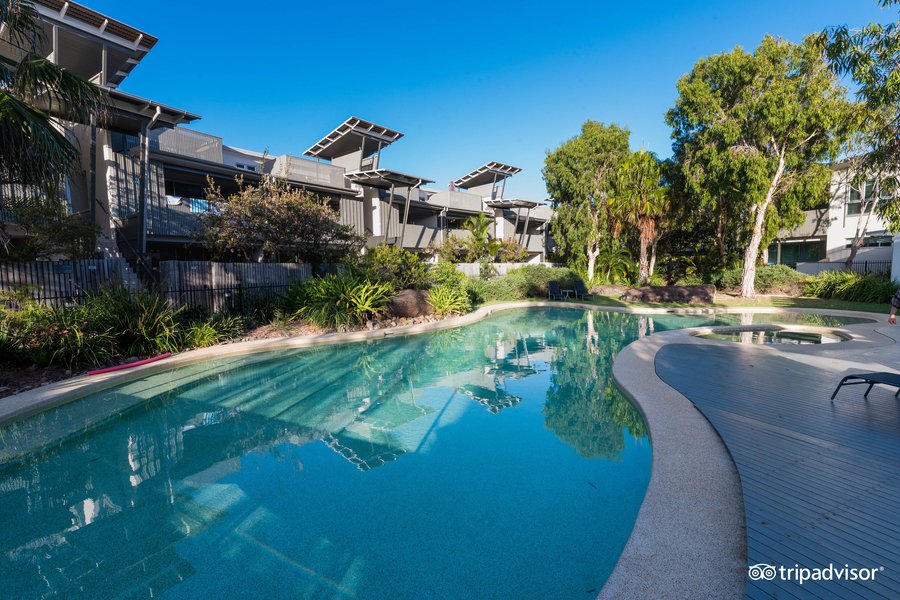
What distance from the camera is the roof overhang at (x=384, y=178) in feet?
72.1

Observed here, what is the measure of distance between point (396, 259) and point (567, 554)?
13.2 m

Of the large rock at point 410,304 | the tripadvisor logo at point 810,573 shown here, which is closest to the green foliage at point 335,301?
the large rock at point 410,304

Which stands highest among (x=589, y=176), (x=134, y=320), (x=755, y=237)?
(x=589, y=176)

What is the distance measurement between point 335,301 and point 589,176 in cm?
2004

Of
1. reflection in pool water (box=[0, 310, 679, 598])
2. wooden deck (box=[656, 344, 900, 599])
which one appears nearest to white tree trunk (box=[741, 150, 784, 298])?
wooden deck (box=[656, 344, 900, 599])

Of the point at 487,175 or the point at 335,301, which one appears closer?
the point at 335,301

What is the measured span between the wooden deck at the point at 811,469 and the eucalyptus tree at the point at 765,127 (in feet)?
48.2

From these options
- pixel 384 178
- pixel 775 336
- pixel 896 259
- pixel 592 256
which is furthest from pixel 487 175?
pixel 775 336

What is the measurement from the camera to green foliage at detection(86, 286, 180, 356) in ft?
28.6

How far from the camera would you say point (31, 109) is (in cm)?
632

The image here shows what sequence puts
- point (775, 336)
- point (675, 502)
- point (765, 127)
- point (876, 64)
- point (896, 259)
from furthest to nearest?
point (765, 127) → point (896, 259) → point (775, 336) → point (876, 64) → point (675, 502)

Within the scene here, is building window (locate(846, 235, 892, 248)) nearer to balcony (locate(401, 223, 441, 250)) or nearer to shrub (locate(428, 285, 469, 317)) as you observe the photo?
shrub (locate(428, 285, 469, 317))

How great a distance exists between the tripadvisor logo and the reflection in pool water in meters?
0.89

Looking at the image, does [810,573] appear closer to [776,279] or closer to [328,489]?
[328,489]
